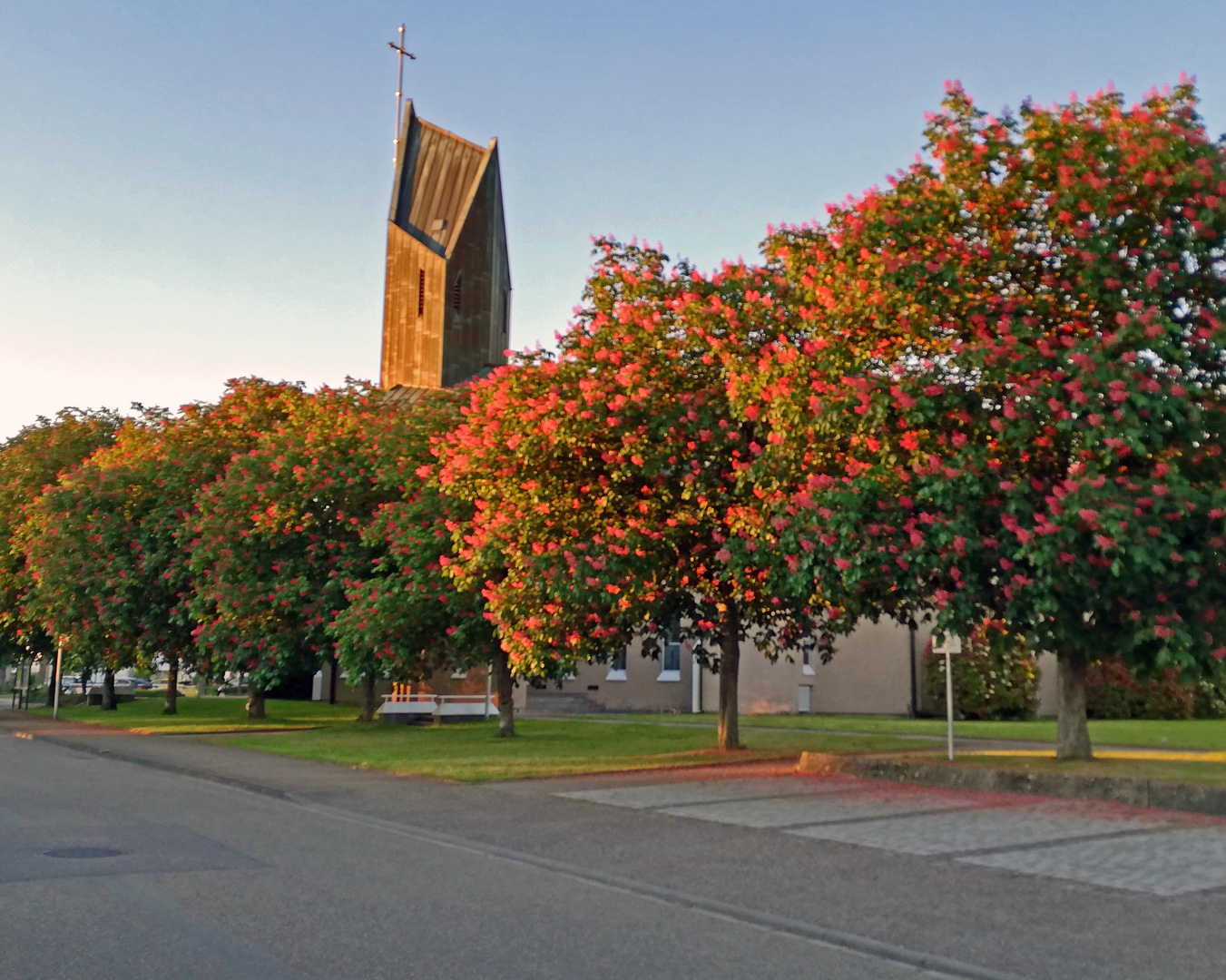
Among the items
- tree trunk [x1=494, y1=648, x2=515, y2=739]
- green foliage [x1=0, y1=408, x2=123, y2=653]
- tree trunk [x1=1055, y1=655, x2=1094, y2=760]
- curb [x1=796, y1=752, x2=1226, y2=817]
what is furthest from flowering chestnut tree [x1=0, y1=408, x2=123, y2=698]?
tree trunk [x1=1055, y1=655, x2=1094, y2=760]

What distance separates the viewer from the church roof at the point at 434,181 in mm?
51750

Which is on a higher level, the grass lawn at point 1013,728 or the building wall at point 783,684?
the building wall at point 783,684

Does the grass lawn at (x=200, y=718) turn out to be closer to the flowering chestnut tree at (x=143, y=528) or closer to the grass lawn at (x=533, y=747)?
the flowering chestnut tree at (x=143, y=528)

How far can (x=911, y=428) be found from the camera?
1481 centimetres

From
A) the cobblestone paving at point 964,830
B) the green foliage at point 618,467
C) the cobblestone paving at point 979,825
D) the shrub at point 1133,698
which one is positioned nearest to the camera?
the cobblestone paving at point 979,825

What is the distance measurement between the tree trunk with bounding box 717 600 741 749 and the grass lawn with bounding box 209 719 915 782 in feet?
1.46

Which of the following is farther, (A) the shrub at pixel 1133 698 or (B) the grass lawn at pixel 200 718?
(A) the shrub at pixel 1133 698

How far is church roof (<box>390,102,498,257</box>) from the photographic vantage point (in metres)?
51.8

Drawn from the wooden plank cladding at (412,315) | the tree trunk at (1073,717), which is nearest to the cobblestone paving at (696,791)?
the tree trunk at (1073,717)

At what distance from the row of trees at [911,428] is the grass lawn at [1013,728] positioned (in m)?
6.11

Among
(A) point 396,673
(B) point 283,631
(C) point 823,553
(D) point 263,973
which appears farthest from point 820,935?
(B) point 283,631

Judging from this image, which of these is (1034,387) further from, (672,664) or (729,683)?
(672,664)

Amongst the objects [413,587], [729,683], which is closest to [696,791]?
[729,683]

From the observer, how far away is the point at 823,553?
14727mm
